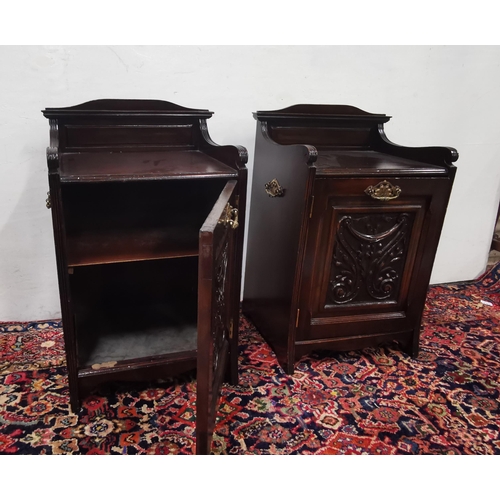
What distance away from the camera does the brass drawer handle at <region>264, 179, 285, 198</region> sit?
1.67 meters

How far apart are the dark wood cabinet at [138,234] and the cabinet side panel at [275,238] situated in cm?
24

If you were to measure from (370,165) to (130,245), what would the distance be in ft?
3.12

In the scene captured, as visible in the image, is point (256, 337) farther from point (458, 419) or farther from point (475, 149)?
point (475, 149)

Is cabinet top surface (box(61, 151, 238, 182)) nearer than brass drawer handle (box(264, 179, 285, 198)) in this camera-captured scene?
Yes

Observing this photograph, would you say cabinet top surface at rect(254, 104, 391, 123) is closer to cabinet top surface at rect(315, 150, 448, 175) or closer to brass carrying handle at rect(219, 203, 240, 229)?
cabinet top surface at rect(315, 150, 448, 175)

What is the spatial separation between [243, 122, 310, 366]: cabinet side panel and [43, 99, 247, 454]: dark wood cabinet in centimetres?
24

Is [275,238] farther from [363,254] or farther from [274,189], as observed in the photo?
[363,254]

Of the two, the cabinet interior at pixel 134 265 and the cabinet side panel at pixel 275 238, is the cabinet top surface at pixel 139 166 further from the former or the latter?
the cabinet side panel at pixel 275 238

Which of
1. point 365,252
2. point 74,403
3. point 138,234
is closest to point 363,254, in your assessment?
point 365,252

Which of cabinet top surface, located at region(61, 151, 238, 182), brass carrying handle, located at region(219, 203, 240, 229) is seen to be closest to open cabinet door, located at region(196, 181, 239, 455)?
brass carrying handle, located at region(219, 203, 240, 229)

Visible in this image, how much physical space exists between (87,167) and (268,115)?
79 cm

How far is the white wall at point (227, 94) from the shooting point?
5.59ft

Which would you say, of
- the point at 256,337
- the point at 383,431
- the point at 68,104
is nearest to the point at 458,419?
the point at 383,431

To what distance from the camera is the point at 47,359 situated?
175 cm
